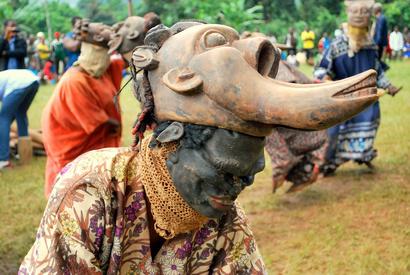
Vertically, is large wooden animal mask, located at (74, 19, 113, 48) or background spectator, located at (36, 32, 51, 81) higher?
large wooden animal mask, located at (74, 19, 113, 48)

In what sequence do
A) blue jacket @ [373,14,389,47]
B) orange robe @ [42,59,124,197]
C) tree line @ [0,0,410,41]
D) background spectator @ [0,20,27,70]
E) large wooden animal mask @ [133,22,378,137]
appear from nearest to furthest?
large wooden animal mask @ [133,22,378,137] < orange robe @ [42,59,124,197] < blue jacket @ [373,14,389,47] < background spectator @ [0,20,27,70] < tree line @ [0,0,410,41]

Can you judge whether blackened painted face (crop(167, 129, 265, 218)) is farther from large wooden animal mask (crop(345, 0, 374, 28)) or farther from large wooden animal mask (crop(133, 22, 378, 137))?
large wooden animal mask (crop(345, 0, 374, 28))

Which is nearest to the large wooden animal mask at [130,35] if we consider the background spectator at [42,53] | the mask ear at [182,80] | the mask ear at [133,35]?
the mask ear at [133,35]

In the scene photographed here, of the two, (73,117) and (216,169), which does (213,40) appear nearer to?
(216,169)

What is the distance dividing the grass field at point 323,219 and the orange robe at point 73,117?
0.79m

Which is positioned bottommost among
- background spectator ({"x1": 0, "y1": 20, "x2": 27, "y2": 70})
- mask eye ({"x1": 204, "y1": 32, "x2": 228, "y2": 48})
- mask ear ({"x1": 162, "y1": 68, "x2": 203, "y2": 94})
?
background spectator ({"x1": 0, "y1": 20, "x2": 27, "y2": 70})

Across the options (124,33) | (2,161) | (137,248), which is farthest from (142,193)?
(2,161)

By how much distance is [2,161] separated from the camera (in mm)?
7566

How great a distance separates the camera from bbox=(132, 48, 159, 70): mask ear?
1.70 meters

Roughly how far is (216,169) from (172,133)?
156 millimetres

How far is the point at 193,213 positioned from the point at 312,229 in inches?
138

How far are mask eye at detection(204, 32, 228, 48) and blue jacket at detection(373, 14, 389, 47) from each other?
675cm

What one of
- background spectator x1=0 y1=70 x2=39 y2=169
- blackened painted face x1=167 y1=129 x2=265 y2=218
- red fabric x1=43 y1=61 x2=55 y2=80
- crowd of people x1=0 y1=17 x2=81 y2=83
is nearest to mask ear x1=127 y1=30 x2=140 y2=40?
crowd of people x1=0 y1=17 x2=81 y2=83

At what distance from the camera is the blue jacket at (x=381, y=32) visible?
8133 mm
